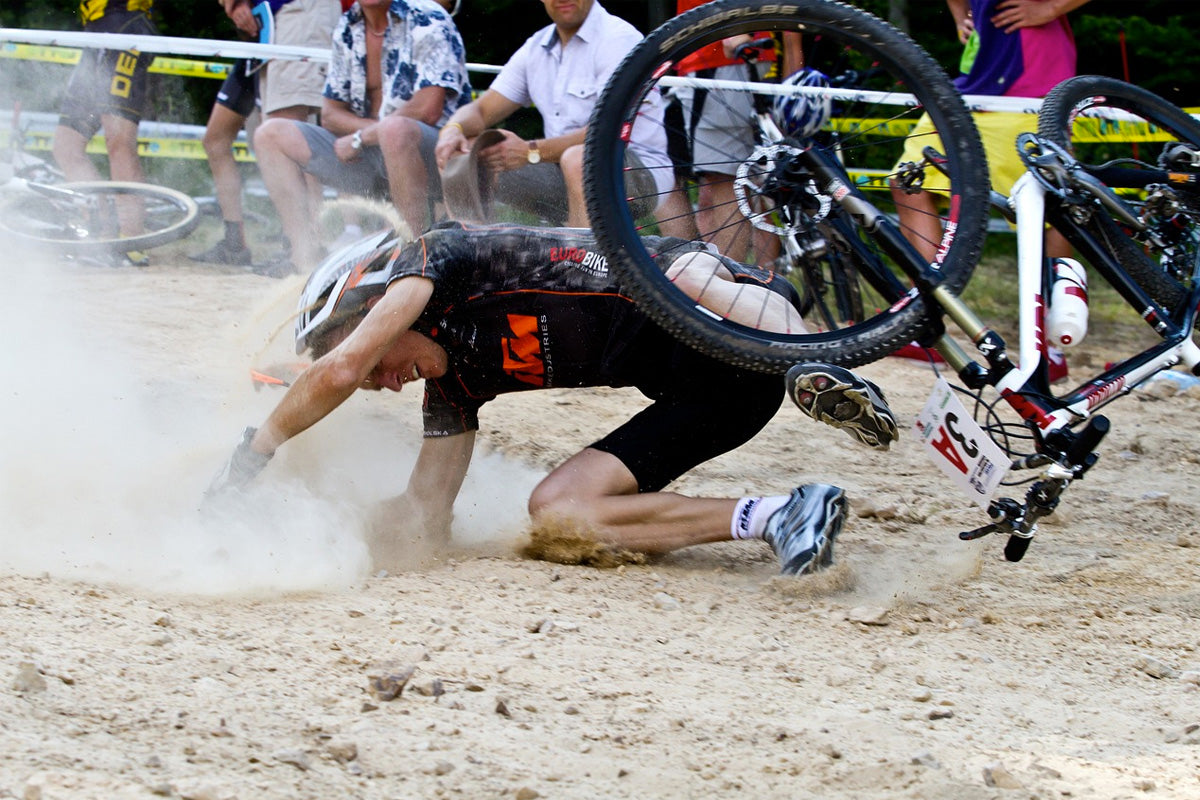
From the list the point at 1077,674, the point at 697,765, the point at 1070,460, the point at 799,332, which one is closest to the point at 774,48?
the point at 799,332

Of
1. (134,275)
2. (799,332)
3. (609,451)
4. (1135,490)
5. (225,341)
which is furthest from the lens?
(134,275)

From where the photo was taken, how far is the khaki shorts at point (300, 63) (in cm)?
687

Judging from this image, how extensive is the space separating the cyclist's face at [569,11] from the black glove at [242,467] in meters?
2.73

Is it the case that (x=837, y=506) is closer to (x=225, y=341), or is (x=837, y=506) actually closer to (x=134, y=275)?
(x=225, y=341)

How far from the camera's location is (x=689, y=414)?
361 centimetres

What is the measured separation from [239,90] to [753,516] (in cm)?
480

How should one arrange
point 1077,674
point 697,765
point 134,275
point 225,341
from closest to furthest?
point 697,765 → point 1077,674 → point 225,341 → point 134,275

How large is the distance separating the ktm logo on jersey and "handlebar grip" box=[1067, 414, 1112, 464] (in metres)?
1.40

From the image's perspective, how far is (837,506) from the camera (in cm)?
349

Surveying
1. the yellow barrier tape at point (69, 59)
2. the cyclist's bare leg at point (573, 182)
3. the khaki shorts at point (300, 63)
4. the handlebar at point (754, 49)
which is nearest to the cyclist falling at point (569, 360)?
the handlebar at point (754, 49)

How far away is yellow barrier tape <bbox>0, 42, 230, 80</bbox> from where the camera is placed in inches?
307

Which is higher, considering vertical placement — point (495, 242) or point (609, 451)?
point (495, 242)

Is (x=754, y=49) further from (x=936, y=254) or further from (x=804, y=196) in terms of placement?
(x=936, y=254)

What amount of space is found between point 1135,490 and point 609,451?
2082 mm
